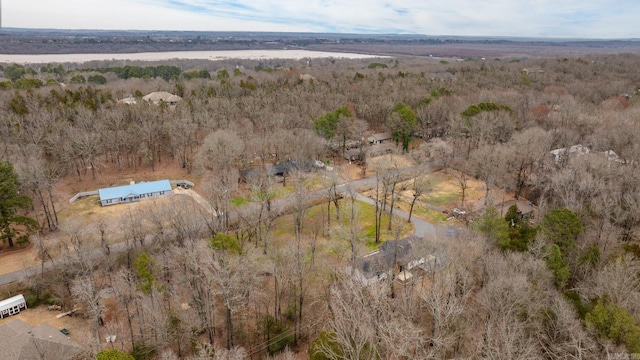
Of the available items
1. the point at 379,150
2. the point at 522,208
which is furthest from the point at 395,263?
the point at 379,150

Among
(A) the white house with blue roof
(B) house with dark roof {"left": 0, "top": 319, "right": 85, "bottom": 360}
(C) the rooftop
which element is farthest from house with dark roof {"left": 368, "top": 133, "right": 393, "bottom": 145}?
(B) house with dark roof {"left": 0, "top": 319, "right": 85, "bottom": 360}

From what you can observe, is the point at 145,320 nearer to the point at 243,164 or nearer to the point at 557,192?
the point at 243,164

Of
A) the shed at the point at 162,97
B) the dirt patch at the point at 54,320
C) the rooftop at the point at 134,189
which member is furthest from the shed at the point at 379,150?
the dirt patch at the point at 54,320

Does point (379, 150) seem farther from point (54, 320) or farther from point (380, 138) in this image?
point (54, 320)

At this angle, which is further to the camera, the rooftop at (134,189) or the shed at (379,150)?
the shed at (379,150)

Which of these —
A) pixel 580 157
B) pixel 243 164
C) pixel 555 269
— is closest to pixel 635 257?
pixel 555 269

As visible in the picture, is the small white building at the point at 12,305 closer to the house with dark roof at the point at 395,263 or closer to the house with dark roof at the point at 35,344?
the house with dark roof at the point at 35,344

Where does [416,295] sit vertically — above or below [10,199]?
below
